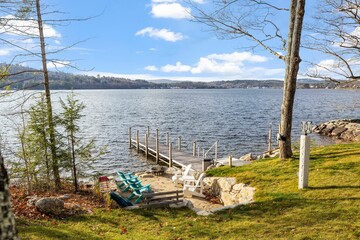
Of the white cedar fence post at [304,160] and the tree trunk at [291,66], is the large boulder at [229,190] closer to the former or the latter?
the white cedar fence post at [304,160]

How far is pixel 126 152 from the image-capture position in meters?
27.8

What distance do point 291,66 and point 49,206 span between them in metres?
9.29

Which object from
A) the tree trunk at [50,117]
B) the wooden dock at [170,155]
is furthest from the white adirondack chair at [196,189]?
the tree trunk at [50,117]

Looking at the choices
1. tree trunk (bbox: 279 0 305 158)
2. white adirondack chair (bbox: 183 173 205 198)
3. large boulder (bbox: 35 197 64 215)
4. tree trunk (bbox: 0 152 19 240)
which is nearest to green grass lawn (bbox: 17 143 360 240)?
large boulder (bbox: 35 197 64 215)

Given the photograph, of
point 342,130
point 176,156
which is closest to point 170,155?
point 176,156

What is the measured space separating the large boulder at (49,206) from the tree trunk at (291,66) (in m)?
8.04

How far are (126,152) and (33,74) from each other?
17591 millimetres

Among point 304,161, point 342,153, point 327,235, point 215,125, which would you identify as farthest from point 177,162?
point 215,125

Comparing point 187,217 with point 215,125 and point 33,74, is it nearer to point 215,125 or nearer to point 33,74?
point 33,74

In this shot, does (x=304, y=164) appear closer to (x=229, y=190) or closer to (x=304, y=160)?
(x=304, y=160)

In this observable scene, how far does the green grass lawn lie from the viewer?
641 centimetres

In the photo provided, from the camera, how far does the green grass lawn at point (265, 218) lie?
641 centimetres

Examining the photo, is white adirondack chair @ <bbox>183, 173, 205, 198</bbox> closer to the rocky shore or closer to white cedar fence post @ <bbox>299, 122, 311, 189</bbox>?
white cedar fence post @ <bbox>299, 122, 311, 189</bbox>

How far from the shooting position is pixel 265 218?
722cm
